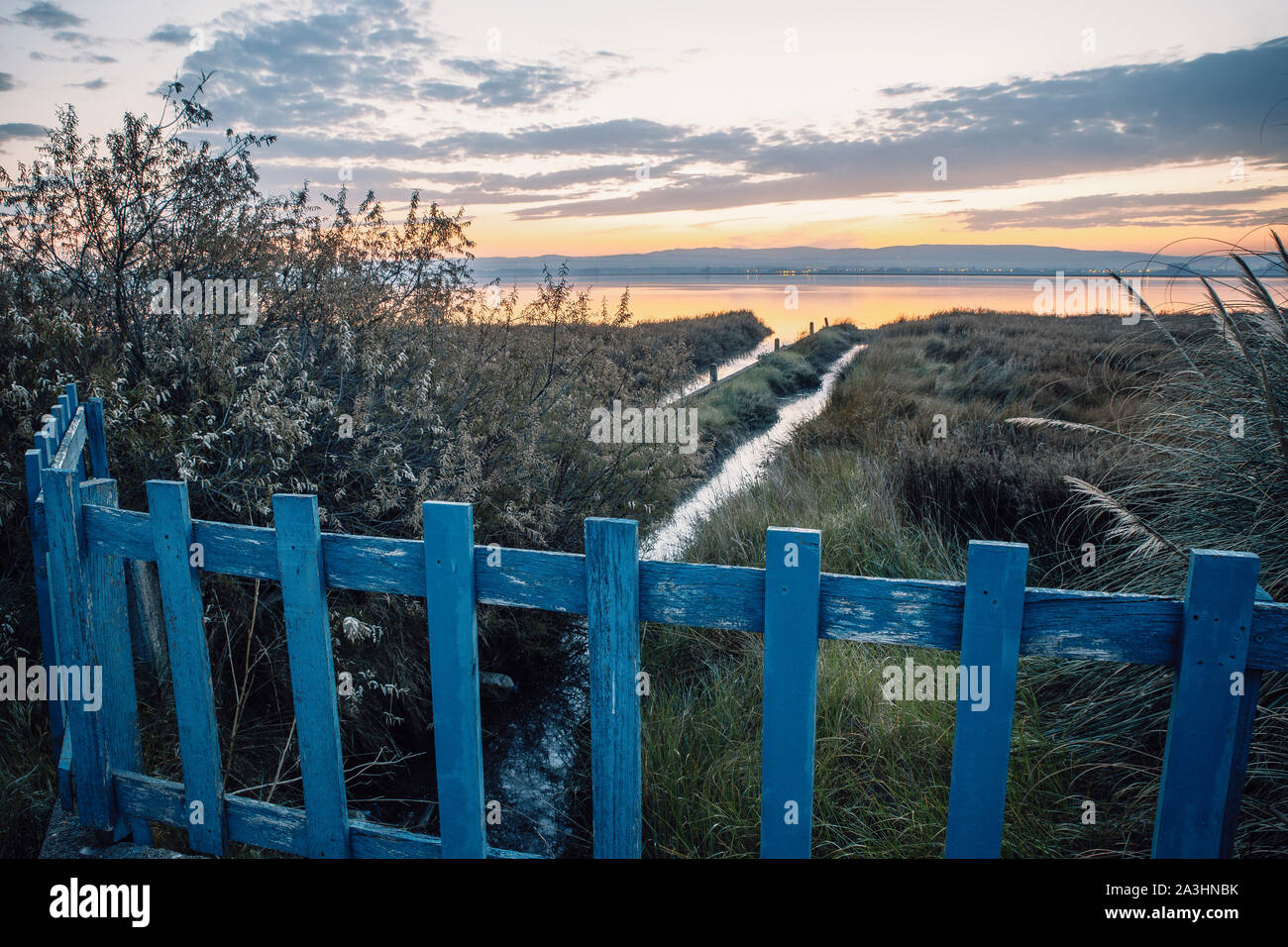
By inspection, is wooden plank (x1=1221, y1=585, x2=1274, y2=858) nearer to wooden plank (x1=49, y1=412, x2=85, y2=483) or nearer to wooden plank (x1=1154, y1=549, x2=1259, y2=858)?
wooden plank (x1=1154, y1=549, x2=1259, y2=858)

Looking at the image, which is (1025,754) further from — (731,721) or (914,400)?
(914,400)

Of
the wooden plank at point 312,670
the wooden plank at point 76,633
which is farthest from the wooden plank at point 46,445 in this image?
the wooden plank at point 312,670

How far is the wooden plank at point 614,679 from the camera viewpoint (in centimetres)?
201

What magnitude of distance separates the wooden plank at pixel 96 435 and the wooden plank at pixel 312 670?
137 cm

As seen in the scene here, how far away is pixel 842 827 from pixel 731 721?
91 cm

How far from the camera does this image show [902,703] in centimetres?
364

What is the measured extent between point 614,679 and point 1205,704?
143 centimetres

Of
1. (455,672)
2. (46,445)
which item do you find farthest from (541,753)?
(46,445)

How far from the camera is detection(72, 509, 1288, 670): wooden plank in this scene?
181cm

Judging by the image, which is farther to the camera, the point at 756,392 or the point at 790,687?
the point at 756,392

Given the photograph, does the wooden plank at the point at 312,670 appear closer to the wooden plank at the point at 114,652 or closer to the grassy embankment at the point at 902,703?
the wooden plank at the point at 114,652

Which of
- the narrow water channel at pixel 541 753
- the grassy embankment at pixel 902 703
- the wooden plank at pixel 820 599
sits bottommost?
the narrow water channel at pixel 541 753

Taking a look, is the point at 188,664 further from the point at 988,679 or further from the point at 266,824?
the point at 988,679
